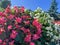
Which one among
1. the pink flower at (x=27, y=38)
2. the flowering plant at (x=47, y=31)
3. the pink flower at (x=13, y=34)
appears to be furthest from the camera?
the flowering plant at (x=47, y=31)

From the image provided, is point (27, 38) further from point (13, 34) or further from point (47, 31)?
point (47, 31)

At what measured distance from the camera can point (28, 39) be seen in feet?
15.6

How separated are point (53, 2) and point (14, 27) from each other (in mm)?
22696

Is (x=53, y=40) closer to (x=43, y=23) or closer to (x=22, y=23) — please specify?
(x=43, y=23)

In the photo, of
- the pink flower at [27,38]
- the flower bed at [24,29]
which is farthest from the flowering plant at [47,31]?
the pink flower at [27,38]

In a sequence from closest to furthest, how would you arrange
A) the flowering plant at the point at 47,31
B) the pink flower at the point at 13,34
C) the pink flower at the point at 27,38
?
the pink flower at the point at 13,34 < the pink flower at the point at 27,38 < the flowering plant at the point at 47,31

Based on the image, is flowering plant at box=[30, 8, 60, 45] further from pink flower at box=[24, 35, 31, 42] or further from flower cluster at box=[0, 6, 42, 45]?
pink flower at box=[24, 35, 31, 42]

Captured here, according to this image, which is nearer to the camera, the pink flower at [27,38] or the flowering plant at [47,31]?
the pink flower at [27,38]

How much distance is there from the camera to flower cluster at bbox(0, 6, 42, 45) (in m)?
4.63

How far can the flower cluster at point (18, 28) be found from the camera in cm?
463

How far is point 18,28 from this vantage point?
4.79 metres

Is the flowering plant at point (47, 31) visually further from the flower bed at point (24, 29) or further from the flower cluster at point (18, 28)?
the flower cluster at point (18, 28)

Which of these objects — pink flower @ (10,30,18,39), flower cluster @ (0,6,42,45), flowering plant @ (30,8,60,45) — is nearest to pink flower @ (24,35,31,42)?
flower cluster @ (0,6,42,45)

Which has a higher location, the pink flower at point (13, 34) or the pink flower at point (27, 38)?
the pink flower at point (13, 34)
